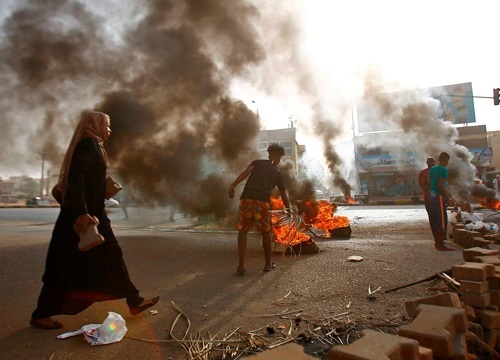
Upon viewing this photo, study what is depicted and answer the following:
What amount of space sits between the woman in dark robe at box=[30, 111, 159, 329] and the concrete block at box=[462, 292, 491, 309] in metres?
2.42

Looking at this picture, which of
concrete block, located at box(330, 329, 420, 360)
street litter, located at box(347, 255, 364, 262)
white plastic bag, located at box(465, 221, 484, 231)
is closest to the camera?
concrete block, located at box(330, 329, 420, 360)

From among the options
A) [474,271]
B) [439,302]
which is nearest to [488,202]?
[474,271]

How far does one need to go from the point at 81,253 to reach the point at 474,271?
2973 millimetres

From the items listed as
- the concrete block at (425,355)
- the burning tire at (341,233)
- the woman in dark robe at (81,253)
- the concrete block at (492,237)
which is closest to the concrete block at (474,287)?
the concrete block at (425,355)

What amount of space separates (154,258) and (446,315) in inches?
169

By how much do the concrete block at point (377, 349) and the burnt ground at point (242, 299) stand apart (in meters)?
0.54

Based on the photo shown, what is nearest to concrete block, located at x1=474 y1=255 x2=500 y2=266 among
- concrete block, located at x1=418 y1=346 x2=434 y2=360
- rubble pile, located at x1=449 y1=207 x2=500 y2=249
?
concrete block, located at x1=418 y1=346 x2=434 y2=360

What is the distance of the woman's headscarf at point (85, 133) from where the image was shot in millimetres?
2510

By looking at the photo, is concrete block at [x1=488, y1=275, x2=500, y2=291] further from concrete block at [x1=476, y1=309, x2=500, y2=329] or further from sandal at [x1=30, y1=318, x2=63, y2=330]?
sandal at [x1=30, y1=318, x2=63, y2=330]

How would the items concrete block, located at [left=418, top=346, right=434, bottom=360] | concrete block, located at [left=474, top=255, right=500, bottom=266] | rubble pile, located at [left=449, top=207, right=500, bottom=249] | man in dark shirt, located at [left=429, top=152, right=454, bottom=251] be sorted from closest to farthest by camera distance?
concrete block, located at [left=418, top=346, right=434, bottom=360], concrete block, located at [left=474, top=255, right=500, bottom=266], rubble pile, located at [left=449, top=207, right=500, bottom=249], man in dark shirt, located at [left=429, top=152, right=454, bottom=251]

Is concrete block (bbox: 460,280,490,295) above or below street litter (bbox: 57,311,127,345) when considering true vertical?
above

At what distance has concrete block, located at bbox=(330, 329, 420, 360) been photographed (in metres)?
1.40

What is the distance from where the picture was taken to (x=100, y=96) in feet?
28.1

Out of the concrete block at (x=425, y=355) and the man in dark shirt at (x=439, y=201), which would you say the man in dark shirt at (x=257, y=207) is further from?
the man in dark shirt at (x=439, y=201)
